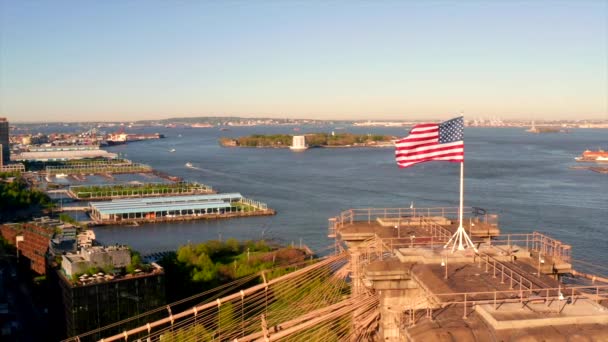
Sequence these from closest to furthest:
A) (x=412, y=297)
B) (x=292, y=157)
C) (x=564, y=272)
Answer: (x=412, y=297), (x=564, y=272), (x=292, y=157)

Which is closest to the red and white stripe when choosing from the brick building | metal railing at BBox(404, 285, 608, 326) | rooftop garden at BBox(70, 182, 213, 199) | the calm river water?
metal railing at BBox(404, 285, 608, 326)

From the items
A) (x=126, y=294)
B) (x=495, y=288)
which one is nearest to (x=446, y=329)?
(x=495, y=288)

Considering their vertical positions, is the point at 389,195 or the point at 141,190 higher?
the point at 389,195

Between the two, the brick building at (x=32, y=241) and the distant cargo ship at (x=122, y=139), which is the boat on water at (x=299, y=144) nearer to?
the distant cargo ship at (x=122, y=139)

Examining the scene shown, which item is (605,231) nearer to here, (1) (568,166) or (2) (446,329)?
(2) (446,329)

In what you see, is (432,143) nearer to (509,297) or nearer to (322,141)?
(509,297)

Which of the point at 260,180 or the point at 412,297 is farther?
the point at 260,180

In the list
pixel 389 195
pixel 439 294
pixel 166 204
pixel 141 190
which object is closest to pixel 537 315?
pixel 439 294

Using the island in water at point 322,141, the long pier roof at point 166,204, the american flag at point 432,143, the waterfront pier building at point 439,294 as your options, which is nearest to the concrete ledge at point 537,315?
the waterfront pier building at point 439,294

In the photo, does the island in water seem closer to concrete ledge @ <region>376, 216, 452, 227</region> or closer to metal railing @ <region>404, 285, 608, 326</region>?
concrete ledge @ <region>376, 216, 452, 227</region>
